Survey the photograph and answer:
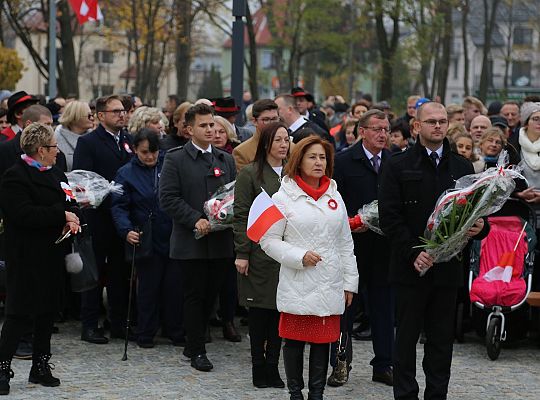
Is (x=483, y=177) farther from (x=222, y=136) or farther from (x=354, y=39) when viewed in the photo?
(x=354, y=39)

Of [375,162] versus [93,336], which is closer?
[375,162]

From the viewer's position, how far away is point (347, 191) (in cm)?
927

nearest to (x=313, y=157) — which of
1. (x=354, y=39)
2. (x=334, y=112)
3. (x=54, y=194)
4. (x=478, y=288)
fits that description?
(x=54, y=194)

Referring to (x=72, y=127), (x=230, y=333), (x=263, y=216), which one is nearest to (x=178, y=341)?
(x=230, y=333)

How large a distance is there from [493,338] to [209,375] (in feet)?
8.76

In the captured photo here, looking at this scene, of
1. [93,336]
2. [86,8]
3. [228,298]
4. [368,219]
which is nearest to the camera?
[368,219]

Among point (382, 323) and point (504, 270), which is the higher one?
point (504, 270)

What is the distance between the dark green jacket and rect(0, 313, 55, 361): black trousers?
1579mm

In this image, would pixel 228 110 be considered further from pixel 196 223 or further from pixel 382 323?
pixel 382 323

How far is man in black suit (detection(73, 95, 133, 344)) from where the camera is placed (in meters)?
11.1

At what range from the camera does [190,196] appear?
996 cm

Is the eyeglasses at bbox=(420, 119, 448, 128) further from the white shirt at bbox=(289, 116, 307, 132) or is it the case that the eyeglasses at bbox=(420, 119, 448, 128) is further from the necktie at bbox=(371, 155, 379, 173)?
the white shirt at bbox=(289, 116, 307, 132)

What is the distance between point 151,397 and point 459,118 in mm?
7563

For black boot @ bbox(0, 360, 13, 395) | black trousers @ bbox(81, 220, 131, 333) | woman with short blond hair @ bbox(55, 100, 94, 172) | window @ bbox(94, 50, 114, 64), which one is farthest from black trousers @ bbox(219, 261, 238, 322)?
window @ bbox(94, 50, 114, 64)
